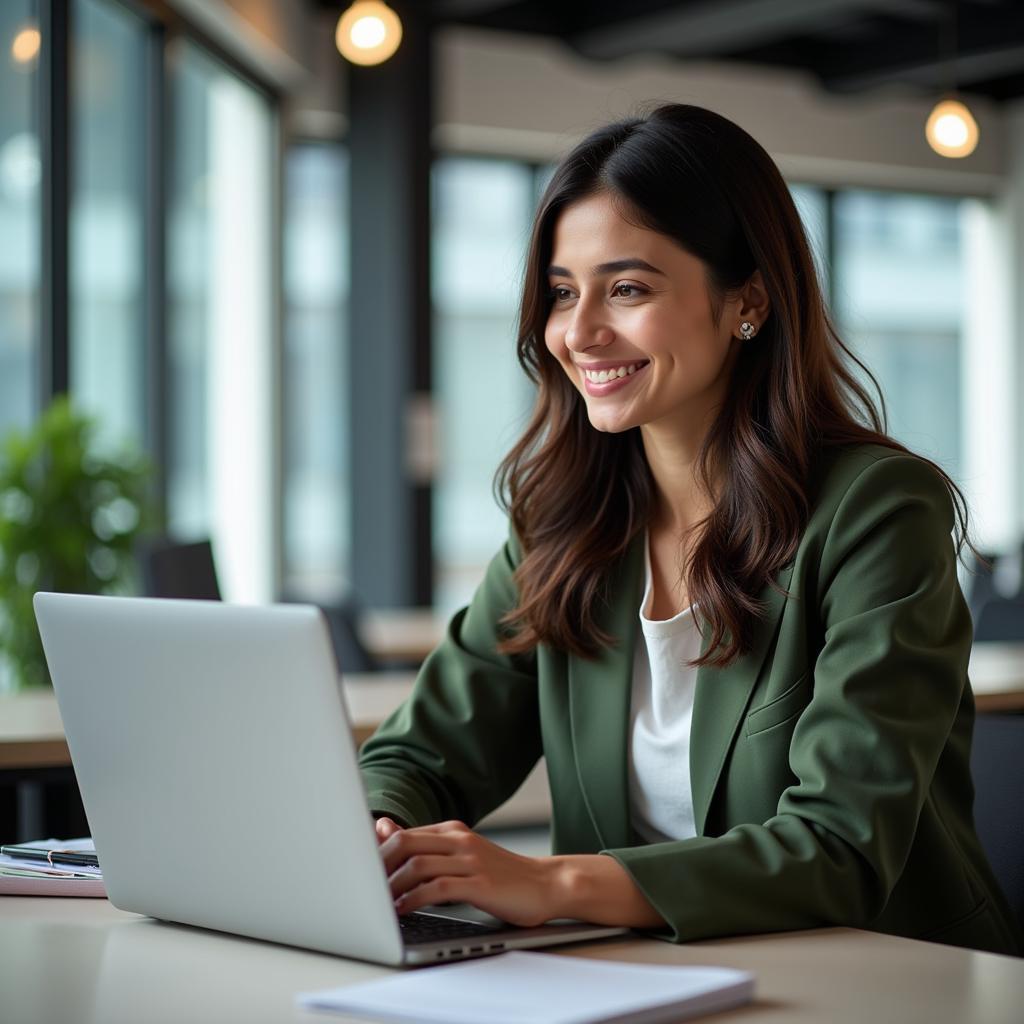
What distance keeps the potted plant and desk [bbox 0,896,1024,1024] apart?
130 inches

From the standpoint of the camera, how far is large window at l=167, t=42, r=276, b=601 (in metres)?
6.79

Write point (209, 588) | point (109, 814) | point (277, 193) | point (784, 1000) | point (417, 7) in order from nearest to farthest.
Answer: point (784, 1000) → point (109, 814) → point (209, 588) → point (417, 7) → point (277, 193)

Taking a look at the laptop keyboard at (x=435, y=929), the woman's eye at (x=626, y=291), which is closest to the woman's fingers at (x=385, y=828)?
the laptop keyboard at (x=435, y=929)

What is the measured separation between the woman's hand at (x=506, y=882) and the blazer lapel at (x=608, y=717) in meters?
0.40

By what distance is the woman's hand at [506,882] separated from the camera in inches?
52.9

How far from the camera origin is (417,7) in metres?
7.15

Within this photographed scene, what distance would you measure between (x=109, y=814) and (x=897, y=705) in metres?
0.74

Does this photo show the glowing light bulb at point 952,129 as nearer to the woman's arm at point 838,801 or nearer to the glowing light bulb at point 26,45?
the glowing light bulb at point 26,45

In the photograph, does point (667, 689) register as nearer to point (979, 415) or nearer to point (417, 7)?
point (417, 7)

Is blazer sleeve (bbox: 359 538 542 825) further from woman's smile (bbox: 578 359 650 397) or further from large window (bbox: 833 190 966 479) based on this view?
large window (bbox: 833 190 966 479)

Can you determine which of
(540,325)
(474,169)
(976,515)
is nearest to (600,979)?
(540,325)

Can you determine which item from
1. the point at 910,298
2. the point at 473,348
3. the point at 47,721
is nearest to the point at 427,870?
the point at 47,721

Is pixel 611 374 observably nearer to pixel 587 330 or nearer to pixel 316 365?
pixel 587 330

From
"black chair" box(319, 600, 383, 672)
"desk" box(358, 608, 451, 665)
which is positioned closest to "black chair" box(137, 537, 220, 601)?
"desk" box(358, 608, 451, 665)
